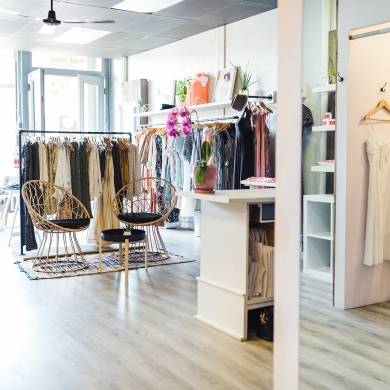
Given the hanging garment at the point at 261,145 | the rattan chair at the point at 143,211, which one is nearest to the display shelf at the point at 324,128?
the rattan chair at the point at 143,211

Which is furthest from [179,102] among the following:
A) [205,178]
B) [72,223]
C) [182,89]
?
[205,178]

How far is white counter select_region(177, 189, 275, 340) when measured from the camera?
3.45m

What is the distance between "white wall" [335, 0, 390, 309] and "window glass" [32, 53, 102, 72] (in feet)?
27.8

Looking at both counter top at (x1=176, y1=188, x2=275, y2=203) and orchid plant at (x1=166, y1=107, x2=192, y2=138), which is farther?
orchid plant at (x1=166, y1=107, x2=192, y2=138)

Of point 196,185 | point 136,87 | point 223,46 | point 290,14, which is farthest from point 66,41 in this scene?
point 290,14

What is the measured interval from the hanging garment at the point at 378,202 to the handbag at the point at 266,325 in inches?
53.6

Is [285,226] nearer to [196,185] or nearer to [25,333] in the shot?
[196,185]

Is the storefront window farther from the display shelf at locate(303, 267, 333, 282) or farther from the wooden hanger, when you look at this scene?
the wooden hanger

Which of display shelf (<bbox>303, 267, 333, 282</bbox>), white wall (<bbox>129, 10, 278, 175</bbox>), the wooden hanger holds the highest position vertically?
white wall (<bbox>129, 10, 278, 175</bbox>)

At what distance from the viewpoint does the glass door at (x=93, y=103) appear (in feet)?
32.2

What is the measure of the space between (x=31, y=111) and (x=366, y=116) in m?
8.05

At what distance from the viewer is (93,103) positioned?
10031 millimetres

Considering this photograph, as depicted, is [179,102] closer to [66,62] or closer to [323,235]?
[66,62]

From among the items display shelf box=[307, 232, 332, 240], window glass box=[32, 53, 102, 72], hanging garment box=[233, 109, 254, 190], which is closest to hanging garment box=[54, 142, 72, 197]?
hanging garment box=[233, 109, 254, 190]
